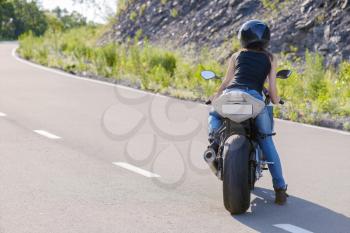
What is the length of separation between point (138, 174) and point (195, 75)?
9527 mm

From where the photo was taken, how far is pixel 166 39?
2797 cm

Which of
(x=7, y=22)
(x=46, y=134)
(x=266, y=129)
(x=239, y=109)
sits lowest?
(x=7, y=22)

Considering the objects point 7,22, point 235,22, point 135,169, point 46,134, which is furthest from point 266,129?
point 7,22

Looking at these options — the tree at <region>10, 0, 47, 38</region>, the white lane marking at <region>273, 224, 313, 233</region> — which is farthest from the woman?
the tree at <region>10, 0, 47, 38</region>

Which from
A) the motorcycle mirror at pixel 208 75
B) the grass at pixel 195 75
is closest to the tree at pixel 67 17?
the grass at pixel 195 75

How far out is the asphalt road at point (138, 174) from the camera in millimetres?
6859

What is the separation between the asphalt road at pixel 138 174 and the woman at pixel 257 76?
44 centimetres

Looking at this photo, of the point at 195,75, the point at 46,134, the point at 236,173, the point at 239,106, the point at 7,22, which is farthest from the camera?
the point at 7,22

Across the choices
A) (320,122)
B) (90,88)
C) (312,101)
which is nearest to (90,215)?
(320,122)

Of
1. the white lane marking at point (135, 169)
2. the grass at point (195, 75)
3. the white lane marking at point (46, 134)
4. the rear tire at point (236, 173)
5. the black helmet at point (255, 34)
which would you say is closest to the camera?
the rear tire at point (236, 173)

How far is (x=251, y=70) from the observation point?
24.2 feet

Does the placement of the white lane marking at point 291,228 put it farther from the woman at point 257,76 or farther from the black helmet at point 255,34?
the black helmet at point 255,34

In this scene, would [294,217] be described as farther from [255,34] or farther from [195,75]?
[195,75]

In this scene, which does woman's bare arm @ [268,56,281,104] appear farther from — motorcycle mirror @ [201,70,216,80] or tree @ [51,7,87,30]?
tree @ [51,7,87,30]
